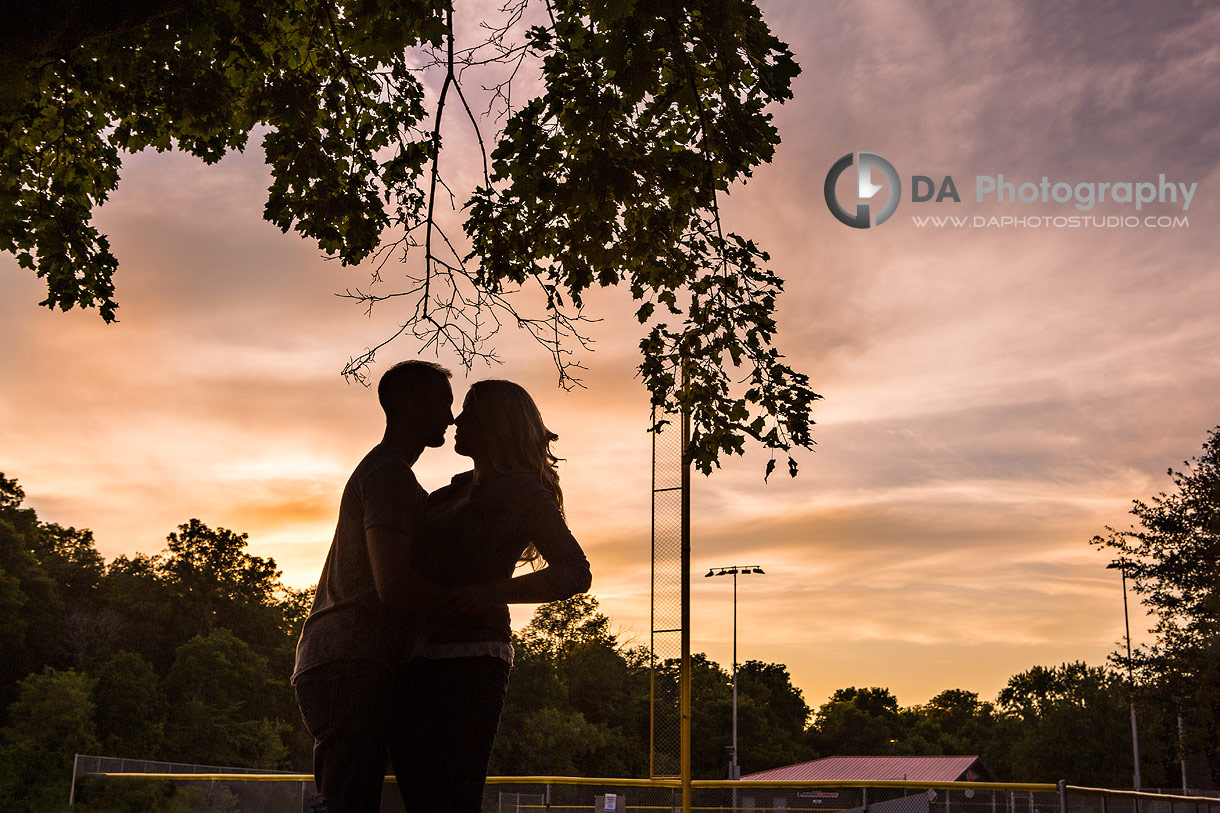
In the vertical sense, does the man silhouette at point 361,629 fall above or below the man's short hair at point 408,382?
below

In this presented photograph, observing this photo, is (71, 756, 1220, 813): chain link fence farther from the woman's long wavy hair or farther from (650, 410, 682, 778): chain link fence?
the woman's long wavy hair

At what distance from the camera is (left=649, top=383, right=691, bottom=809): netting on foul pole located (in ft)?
46.0

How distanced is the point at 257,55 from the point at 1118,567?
3866 centimetres

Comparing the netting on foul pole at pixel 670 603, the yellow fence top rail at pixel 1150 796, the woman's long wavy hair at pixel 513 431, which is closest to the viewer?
the woman's long wavy hair at pixel 513 431

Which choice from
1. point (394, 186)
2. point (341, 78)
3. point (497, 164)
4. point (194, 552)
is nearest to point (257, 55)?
point (394, 186)

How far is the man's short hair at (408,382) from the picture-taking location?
7.81 feet

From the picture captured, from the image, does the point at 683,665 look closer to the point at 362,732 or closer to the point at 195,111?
the point at 195,111

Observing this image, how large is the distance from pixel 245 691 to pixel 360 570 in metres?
52.4

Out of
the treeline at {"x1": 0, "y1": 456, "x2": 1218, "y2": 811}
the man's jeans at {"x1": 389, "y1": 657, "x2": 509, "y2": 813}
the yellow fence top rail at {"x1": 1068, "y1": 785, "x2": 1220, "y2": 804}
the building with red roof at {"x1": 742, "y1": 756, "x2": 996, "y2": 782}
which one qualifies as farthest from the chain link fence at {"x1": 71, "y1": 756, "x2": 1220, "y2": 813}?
the building with red roof at {"x1": 742, "y1": 756, "x2": 996, "y2": 782}

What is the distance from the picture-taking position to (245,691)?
4969cm

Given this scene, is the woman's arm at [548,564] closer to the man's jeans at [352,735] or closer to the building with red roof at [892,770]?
the man's jeans at [352,735]

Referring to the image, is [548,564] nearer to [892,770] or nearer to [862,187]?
[862,187]

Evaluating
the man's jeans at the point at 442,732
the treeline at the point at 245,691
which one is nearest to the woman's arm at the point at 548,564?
the man's jeans at the point at 442,732

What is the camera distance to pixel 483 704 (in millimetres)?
2172
